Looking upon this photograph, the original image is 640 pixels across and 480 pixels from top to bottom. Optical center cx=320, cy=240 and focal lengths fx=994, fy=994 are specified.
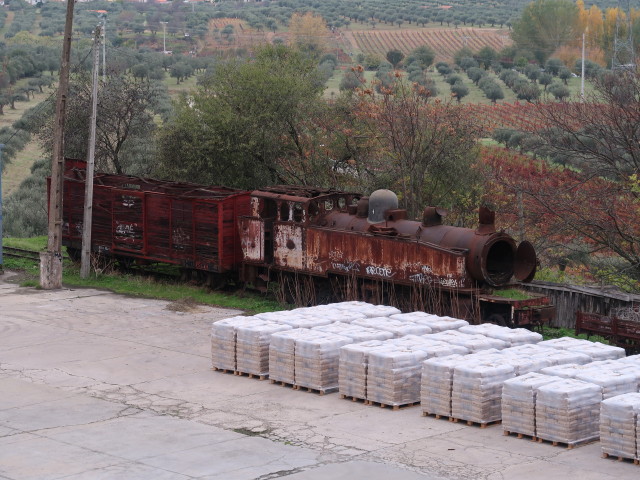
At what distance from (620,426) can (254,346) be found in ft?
22.4

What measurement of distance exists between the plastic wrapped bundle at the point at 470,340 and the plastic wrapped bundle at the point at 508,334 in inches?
6.6

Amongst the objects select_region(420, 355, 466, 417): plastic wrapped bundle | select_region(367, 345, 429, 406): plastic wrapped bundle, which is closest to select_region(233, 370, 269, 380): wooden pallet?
select_region(367, 345, 429, 406): plastic wrapped bundle

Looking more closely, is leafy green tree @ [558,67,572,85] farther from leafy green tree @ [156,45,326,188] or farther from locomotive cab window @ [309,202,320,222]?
locomotive cab window @ [309,202,320,222]

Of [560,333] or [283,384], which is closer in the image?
[283,384]

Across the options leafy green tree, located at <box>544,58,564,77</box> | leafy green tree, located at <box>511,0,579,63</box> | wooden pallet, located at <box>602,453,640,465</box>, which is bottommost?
wooden pallet, located at <box>602,453,640,465</box>

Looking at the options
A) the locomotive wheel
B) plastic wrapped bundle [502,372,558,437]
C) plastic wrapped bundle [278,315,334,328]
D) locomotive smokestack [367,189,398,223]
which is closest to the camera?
plastic wrapped bundle [502,372,558,437]

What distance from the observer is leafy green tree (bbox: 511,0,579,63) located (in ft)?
337

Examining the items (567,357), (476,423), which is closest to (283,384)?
(476,423)

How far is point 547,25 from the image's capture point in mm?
104438

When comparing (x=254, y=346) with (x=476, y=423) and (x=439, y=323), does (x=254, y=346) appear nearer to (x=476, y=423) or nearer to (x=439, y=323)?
(x=439, y=323)

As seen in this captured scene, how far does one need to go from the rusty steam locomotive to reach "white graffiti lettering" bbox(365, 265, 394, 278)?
27 mm

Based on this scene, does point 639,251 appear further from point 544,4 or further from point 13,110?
point 544,4

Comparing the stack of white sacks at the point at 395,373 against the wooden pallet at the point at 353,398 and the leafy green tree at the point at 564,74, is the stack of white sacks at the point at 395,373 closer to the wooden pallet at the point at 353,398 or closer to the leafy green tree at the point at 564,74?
the wooden pallet at the point at 353,398

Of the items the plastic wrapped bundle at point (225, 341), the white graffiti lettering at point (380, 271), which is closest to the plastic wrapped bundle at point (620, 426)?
the plastic wrapped bundle at point (225, 341)
